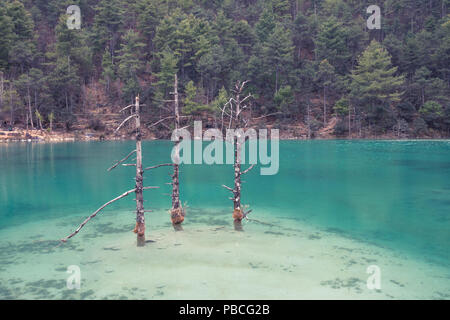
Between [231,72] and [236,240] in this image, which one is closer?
[236,240]

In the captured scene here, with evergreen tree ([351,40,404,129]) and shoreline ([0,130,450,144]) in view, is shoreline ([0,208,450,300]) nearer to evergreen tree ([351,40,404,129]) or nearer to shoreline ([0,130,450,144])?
shoreline ([0,130,450,144])

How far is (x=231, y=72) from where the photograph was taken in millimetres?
93500

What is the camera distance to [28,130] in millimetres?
87188

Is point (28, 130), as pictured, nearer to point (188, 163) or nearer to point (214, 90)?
point (214, 90)

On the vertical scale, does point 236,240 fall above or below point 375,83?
below

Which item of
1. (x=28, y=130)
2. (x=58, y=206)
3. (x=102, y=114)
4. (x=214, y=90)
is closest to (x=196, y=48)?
(x=214, y=90)

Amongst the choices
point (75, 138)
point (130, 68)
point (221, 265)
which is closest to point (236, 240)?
point (221, 265)

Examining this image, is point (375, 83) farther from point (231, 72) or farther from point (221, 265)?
point (221, 265)

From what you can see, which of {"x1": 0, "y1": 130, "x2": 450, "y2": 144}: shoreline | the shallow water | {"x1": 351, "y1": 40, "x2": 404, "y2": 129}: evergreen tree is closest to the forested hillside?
{"x1": 351, "y1": 40, "x2": 404, "y2": 129}: evergreen tree

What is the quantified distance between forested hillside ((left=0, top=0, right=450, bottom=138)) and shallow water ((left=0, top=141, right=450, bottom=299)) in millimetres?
52151

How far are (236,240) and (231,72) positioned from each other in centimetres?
7917

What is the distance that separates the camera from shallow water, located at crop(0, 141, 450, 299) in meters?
13.0

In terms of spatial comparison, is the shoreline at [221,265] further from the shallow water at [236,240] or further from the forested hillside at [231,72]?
the forested hillside at [231,72]
